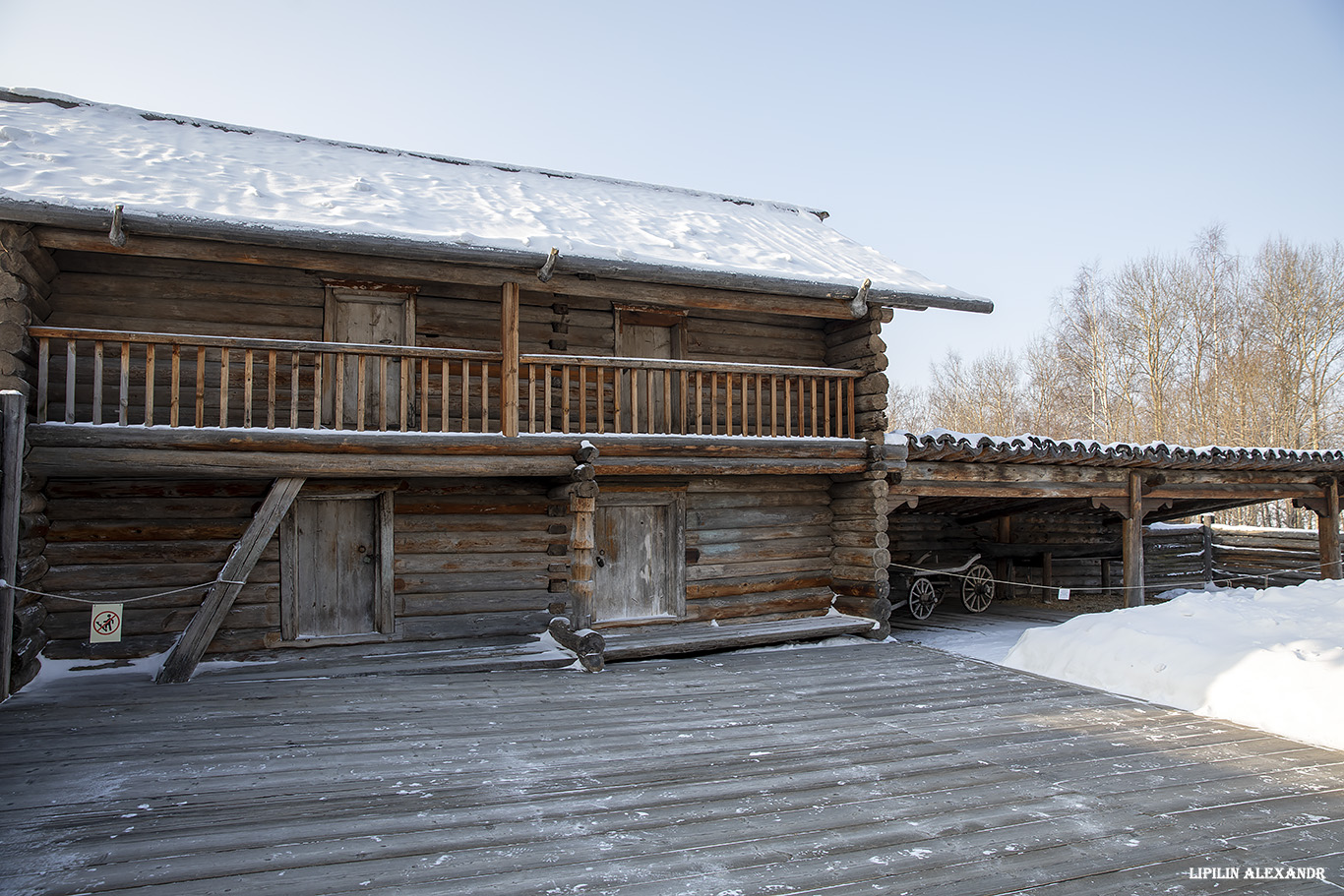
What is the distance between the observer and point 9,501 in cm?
643

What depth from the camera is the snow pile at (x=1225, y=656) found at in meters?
6.01

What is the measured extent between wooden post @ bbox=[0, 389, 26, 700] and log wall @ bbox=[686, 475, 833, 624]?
7.12m

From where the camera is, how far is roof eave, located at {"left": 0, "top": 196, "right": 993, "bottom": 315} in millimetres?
7098

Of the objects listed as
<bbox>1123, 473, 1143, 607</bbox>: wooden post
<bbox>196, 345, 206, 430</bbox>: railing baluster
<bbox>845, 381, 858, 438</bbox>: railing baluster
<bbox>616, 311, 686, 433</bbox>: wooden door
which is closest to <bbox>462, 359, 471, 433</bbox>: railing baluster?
<bbox>196, 345, 206, 430</bbox>: railing baluster

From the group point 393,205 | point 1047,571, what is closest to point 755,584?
point 393,205

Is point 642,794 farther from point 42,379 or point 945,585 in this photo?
point 945,585

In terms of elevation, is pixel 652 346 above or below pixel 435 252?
below

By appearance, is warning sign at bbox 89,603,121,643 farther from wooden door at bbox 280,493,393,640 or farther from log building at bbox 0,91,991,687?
wooden door at bbox 280,493,393,640

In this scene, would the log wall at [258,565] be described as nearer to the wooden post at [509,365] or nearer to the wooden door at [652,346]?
the wooden post at [509,365]

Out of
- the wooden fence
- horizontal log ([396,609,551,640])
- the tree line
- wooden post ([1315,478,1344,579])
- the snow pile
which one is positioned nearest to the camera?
the snow pile

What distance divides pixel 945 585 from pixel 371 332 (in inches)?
439

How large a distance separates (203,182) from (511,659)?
20.2ft

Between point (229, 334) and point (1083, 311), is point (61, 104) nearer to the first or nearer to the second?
point (229, 334)

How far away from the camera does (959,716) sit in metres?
6.55
